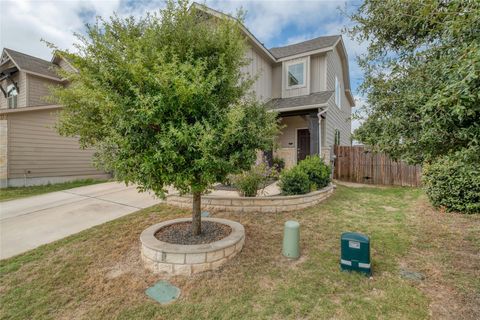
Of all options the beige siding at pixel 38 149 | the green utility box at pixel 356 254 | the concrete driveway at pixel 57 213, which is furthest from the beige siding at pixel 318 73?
the beige siding at pixel 38 149

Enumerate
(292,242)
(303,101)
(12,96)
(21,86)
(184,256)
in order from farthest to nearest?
(12,96), (21,86), (303,101), (292,242), (184,256)

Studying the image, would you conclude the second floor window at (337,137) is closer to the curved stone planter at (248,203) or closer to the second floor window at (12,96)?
the curved stone planter at (248,203)

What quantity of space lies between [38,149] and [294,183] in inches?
439

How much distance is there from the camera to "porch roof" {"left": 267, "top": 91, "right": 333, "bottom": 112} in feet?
33.9

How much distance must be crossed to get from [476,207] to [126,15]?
8543 mm

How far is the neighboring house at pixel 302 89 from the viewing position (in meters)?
10.5

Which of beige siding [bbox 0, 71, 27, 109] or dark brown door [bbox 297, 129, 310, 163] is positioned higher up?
beige siding [bbox 0, 71, 27, 109]

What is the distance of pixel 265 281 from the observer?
321 cm

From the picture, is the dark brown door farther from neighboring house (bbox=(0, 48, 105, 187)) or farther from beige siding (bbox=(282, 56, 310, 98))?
neighboring house (bbox=(0, 48, 105, 187))

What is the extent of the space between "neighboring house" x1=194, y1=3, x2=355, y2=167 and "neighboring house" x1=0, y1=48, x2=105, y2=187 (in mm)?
8648

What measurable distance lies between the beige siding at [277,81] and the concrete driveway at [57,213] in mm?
8414

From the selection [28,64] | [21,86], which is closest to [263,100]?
[28,64]

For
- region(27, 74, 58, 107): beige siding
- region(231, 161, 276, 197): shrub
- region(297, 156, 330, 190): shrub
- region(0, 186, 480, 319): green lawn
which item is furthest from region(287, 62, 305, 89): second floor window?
region(27, 74, 58, 107): beige siding

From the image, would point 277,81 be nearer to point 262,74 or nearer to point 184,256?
point 262,74
